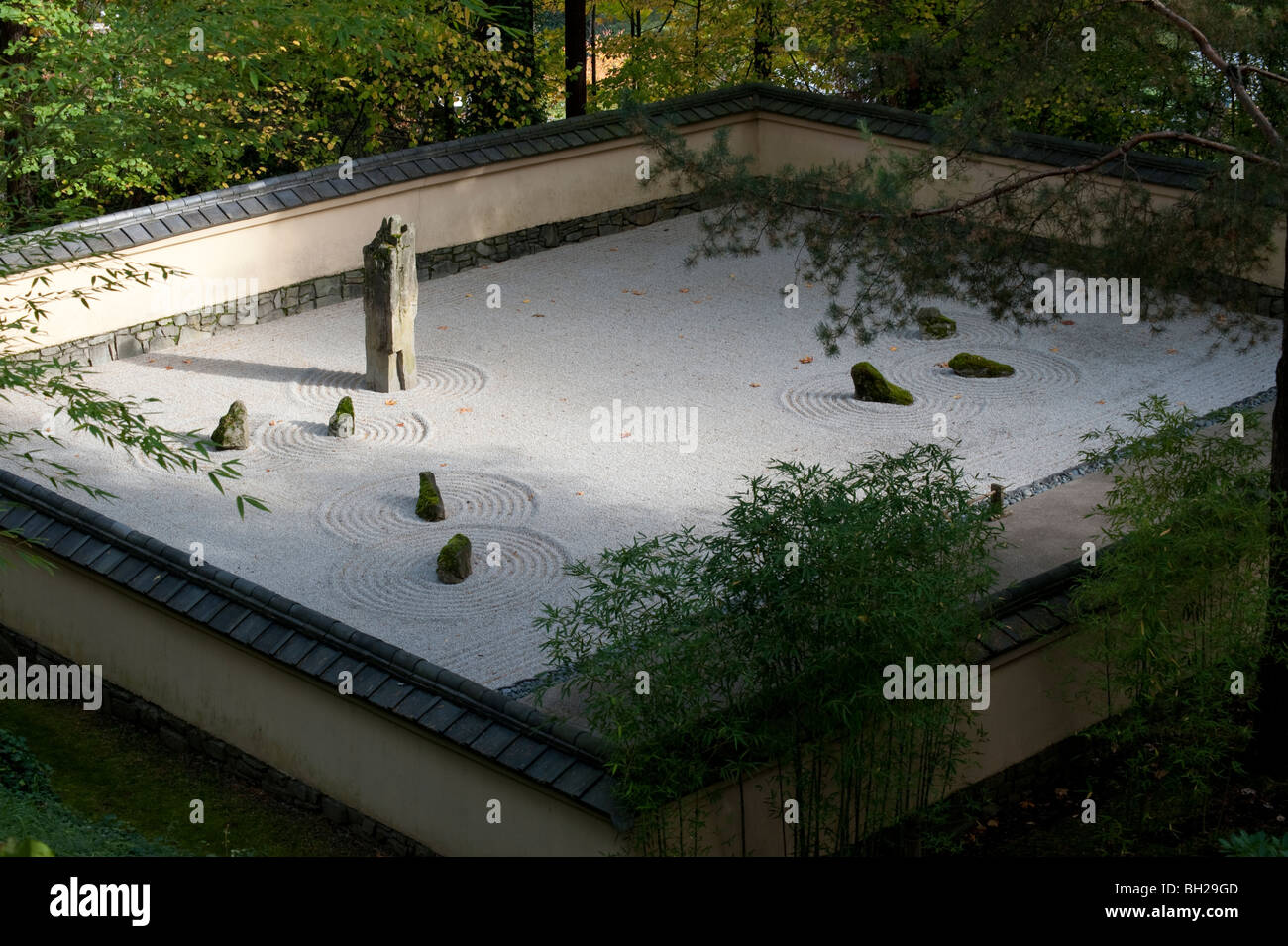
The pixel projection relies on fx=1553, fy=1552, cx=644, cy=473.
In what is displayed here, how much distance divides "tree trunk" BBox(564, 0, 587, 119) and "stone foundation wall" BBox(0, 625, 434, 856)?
1147 cm

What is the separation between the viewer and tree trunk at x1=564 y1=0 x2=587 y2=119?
757 inches

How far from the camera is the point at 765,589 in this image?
23.1ft

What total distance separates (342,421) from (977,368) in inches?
217

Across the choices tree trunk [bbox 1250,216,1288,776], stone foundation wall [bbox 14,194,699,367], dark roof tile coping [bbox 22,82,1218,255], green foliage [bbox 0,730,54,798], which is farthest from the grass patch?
dark roof tile coping [bbox 22,82,1218,255]

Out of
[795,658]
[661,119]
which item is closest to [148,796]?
[795,658]

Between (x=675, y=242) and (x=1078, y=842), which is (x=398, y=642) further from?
(x=675, y=242)

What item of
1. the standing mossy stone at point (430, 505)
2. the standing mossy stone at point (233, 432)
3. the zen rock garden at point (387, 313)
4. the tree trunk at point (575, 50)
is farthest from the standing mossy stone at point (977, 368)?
the tree trunk at point (575, 50)

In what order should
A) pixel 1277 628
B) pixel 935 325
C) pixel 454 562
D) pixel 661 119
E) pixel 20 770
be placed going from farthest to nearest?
pixel 661 119, pixel 935 325, pixel 454 562, pixel 1277 628, pixel 20 770

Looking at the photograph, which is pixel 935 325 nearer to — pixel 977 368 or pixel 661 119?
pixel 977 368

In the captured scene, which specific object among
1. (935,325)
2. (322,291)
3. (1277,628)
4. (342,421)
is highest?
(322,291)

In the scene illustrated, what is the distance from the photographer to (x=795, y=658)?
708cm

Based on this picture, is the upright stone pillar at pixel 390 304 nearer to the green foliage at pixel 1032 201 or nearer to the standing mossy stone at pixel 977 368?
the green foliage at pixel 1032 201

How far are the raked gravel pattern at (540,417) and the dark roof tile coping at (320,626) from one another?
3.39ft

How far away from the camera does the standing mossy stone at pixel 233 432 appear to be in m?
12.2
